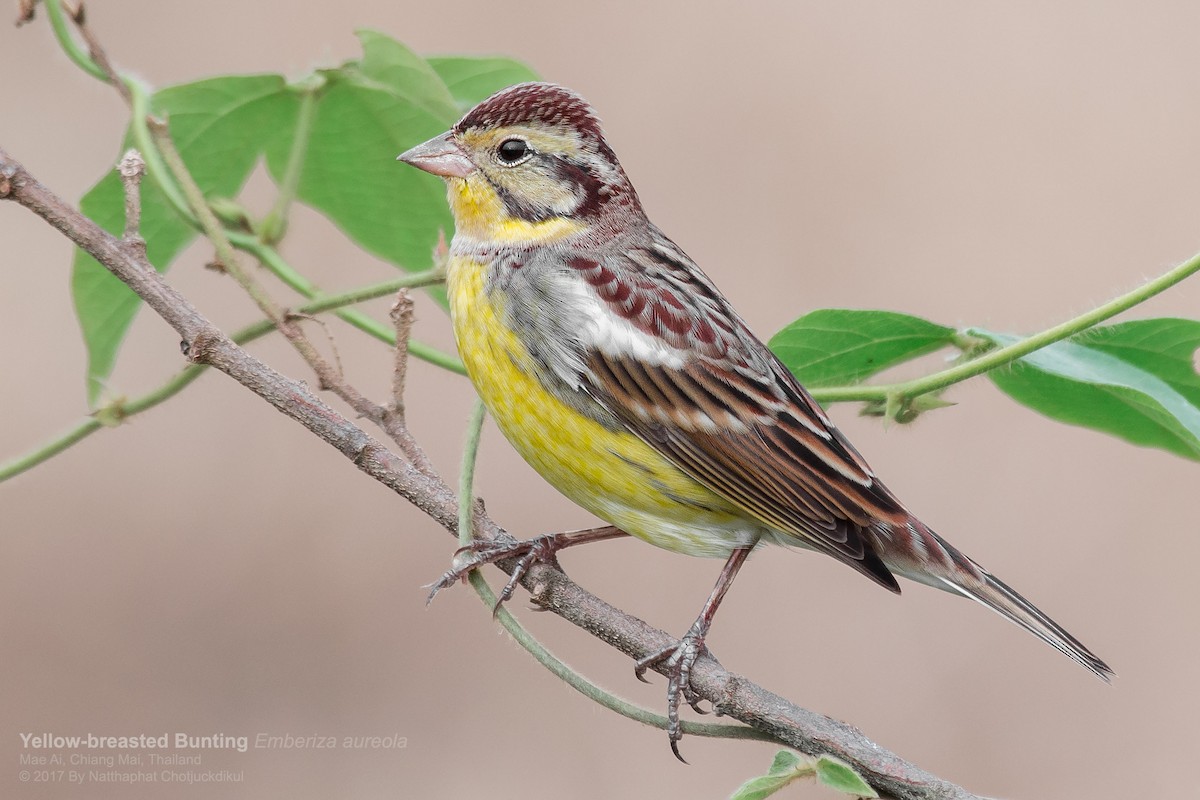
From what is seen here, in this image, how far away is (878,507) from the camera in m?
3.33

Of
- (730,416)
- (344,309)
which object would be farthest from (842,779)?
(344,309)

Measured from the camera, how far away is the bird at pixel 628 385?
3.18 metres

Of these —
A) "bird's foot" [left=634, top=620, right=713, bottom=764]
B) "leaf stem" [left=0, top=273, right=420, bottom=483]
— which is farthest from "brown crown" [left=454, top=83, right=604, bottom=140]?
"bird's foot" [left=634, top=620, right=713, bottom=764]

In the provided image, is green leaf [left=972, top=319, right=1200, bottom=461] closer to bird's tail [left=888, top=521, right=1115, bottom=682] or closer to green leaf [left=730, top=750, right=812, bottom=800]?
bird's tail [left=888, top=521, right=1115, bottom=682]

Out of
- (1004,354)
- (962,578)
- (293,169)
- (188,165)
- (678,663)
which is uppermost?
(188,165)

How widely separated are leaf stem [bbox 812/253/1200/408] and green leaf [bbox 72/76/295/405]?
1.51 metres

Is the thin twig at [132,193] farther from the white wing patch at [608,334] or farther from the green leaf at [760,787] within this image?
the green leaf at [760,787]

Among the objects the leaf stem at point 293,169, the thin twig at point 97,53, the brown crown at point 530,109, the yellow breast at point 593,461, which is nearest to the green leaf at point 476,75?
the brown crown at point 530,109

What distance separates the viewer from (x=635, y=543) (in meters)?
7.04

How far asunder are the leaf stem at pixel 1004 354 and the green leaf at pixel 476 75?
1.14m

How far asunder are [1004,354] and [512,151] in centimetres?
141

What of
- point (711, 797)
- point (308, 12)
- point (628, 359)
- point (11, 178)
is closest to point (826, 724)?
point (628, 359)

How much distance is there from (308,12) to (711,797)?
4413mm

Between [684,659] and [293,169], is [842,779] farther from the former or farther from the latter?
[293,169]
